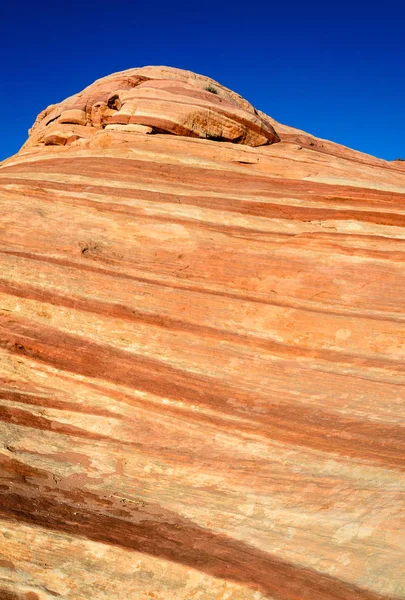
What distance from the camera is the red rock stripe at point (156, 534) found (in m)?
6.25

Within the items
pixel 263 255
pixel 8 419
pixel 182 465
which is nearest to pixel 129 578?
pixel 182 465

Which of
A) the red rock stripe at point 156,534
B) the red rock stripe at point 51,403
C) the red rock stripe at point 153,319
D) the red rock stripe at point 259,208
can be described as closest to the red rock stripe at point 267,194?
the red rock stripe at point 259,208

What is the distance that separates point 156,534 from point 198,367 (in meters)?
3.60

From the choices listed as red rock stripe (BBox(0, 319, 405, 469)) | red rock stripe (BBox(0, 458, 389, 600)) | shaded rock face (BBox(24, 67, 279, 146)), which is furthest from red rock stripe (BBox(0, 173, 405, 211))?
red rock stripe (BBox(0, 458, 389, 600))

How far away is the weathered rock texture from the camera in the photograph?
6.63m

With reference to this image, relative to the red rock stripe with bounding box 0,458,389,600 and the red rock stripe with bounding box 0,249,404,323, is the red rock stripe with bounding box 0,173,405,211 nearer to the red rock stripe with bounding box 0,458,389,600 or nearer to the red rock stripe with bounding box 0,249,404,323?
the red rock stripe with bounding box 0,249,404,323

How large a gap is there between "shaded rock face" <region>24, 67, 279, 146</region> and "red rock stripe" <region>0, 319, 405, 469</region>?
23.9 feet

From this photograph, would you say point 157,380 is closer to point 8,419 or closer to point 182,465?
point 182,465

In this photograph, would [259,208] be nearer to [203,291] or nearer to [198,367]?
[203,291]

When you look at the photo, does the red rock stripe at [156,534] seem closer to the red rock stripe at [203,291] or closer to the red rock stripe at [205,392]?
the red rock stripe at [205,392]

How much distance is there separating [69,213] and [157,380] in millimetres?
4751

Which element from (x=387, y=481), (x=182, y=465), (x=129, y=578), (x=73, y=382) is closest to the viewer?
(x=129, y=578)

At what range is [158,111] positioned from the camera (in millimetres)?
14930

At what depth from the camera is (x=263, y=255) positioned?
471 inches
